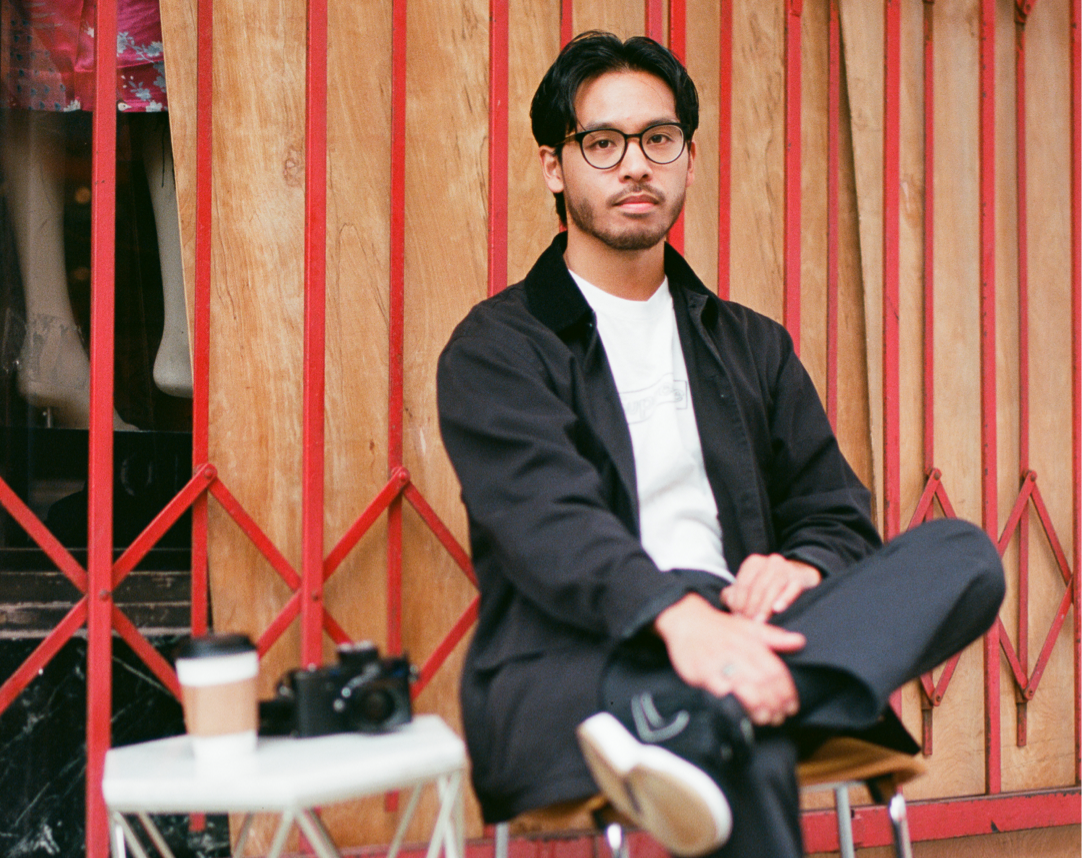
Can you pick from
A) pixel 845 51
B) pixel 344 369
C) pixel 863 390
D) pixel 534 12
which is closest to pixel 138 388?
pixel 344 369

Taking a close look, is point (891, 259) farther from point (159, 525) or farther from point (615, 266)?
point (159, 525)

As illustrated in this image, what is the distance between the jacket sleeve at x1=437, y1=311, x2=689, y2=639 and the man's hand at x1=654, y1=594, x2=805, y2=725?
4cm

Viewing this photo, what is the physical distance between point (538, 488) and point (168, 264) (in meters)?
1.30

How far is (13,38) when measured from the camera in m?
2.38

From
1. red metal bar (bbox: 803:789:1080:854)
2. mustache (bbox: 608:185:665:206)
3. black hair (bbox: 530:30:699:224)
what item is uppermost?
black hair (bbox: 530:30:699:224)

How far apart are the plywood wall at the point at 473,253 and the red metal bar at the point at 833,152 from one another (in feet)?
0.09

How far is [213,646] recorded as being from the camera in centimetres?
155

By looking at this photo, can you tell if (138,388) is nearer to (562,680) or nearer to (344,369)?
(344,369)

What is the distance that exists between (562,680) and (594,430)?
514 millimetres

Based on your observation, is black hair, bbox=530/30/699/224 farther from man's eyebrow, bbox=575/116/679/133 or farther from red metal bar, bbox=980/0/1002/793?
red metal bar, bbox=980/0/1002/793

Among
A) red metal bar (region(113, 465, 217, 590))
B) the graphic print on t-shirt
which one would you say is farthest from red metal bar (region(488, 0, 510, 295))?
red metal bar (region(113, 465, 217, 590))

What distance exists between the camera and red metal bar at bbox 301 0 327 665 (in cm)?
230

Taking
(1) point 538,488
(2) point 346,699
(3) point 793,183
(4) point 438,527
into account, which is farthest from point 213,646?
(3) point 793,183

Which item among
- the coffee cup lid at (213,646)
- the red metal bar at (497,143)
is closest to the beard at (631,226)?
the red metal bar at (497,143)
